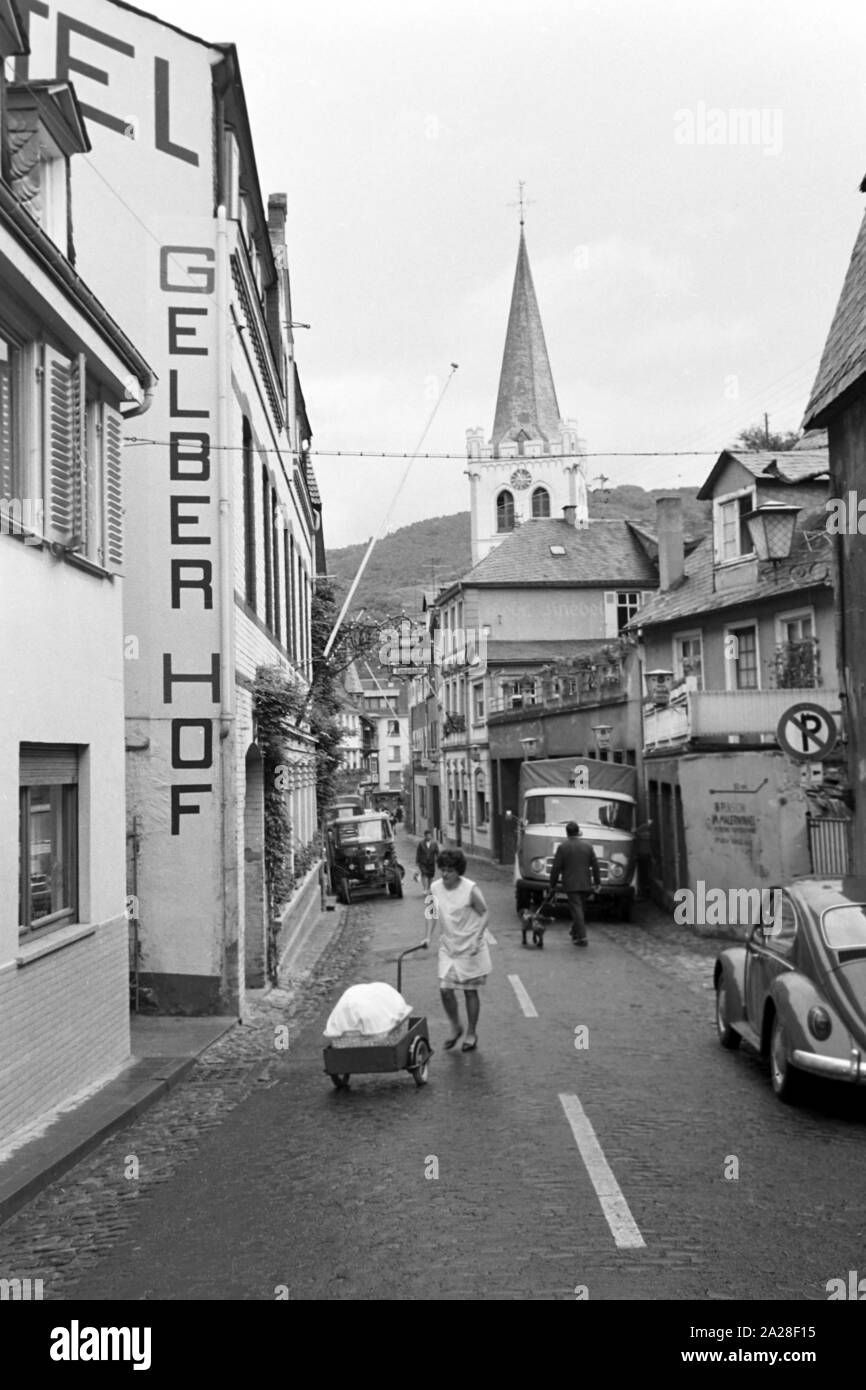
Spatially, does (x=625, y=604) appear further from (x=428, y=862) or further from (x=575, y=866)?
A: (x=575, y=866)

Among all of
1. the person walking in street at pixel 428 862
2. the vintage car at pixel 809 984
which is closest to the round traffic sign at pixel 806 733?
the vintage car at pixel 809 984

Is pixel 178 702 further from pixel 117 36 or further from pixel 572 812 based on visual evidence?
pixel 572 812

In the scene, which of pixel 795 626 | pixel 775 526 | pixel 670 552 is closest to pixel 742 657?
pixel 795 626

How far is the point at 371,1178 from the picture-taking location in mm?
7328

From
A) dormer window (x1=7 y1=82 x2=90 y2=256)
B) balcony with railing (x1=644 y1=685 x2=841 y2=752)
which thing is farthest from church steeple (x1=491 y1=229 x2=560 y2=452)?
dormer window (x1=7 y1=82 x2=90 y2=256)

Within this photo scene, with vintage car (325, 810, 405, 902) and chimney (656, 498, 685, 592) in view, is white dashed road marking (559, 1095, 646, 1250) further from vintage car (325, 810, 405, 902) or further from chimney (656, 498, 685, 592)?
chimney (656, 498, 685, 592)

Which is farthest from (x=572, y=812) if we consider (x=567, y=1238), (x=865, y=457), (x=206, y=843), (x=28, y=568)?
(x=567, y=1238)

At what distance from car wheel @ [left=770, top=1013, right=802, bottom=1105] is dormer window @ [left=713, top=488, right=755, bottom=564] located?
20312 millimetres

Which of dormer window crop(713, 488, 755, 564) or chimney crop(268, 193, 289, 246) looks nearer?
chimney crop(268, 193, 289, 246)

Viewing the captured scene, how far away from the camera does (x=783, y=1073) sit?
912 centimetres

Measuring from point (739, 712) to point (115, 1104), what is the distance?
1447cm

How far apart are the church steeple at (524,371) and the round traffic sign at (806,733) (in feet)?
245

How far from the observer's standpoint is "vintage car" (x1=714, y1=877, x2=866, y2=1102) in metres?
8.55
